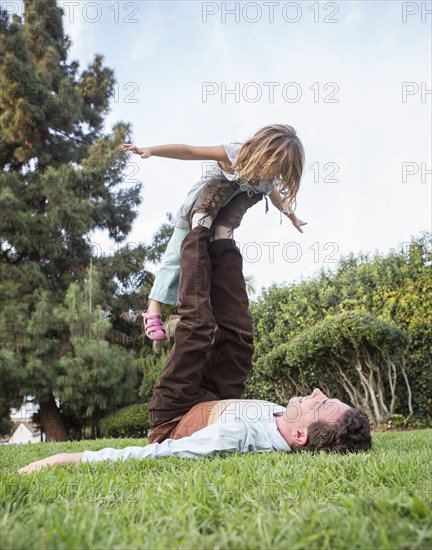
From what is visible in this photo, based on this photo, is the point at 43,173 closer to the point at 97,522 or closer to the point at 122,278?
the point at 122,278

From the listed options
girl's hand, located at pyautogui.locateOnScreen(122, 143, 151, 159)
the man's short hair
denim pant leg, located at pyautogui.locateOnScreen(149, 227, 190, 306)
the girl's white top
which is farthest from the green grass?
girl's hand, located at pyautogui.locateOnScreen(122, 143, 151, 159)

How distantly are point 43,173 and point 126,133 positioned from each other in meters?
2.33

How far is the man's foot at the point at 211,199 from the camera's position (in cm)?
286

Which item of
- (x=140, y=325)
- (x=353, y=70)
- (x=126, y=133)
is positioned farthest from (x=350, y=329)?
(x=126, y=133)

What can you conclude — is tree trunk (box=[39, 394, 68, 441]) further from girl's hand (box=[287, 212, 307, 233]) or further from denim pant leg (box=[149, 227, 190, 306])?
girl's hand (box=[287, 212, 307, 233])

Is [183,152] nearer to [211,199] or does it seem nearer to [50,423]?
[211,199]

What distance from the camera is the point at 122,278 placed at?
1238 cm

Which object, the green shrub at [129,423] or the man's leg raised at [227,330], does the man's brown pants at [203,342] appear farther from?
the green shrub at [129,423]

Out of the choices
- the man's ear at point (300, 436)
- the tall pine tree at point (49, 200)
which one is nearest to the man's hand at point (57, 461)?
the man's ear at point (300, 436)

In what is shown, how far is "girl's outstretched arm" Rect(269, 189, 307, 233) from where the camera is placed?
3.27 m

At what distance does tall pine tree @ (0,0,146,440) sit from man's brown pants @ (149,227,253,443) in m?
7.08

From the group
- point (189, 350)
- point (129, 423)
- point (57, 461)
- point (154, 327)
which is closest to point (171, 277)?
point (154, 327)

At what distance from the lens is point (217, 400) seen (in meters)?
2.67

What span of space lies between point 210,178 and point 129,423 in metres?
6.98
